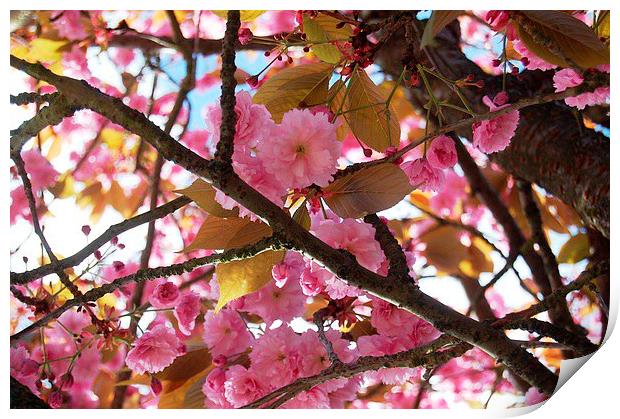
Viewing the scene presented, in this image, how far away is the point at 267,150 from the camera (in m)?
0.54

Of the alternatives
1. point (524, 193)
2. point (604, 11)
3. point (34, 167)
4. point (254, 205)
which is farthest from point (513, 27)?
point (34, 167)

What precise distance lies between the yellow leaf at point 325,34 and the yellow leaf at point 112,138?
2.69 feet

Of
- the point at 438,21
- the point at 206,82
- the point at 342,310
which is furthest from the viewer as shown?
the point at 206,82

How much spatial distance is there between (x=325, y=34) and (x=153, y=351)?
375 mm

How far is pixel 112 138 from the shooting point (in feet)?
4.67

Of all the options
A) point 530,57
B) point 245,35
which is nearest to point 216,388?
point 245,35

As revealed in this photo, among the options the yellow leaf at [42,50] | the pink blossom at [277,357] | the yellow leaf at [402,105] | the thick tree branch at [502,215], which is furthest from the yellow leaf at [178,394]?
the yellow leaf at [402,105]

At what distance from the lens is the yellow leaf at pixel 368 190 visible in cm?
59

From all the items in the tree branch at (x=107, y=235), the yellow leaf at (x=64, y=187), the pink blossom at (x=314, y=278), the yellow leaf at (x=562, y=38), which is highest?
the yellow leaf at (x=64, y=187)

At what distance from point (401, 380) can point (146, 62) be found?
0.81 metres

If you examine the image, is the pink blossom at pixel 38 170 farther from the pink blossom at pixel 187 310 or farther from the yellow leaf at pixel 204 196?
the yellow leaf at pixel 204 196

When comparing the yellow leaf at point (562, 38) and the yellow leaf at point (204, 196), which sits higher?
the yellow leaf at point (562, 38)

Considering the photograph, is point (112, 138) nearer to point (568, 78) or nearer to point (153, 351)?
point (153, 351)

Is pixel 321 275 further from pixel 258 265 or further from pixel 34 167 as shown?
pixel 34 167
